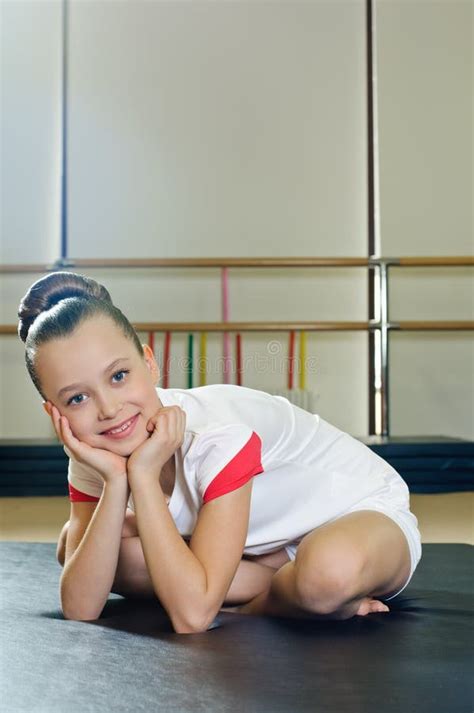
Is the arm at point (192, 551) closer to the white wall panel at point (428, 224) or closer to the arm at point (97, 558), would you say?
the arm at point (97, 558)


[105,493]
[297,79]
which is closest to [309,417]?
[105,493]

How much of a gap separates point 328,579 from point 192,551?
0.18 metres

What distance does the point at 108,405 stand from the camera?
41.6 inches

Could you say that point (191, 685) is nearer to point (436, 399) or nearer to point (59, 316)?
point (59, 316)

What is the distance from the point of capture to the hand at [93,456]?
3.50ft

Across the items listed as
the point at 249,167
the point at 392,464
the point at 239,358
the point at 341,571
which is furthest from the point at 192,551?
the point at 249,167

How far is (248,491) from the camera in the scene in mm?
1073

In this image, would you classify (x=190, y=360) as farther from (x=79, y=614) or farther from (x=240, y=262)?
(x=79, y=614)

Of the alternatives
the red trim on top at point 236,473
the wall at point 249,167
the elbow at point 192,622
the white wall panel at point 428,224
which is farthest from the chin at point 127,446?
the white wall panel at point 428,224

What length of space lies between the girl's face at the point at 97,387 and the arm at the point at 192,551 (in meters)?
0.07

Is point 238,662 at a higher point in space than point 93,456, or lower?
lower

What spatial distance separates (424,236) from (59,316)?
307 cm

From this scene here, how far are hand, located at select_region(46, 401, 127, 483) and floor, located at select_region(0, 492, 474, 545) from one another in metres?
1.14

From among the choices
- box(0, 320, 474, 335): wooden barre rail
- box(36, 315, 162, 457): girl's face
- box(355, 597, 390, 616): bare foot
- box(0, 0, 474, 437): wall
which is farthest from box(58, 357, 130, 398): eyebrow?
box(0, 0, 474, 437): wall
